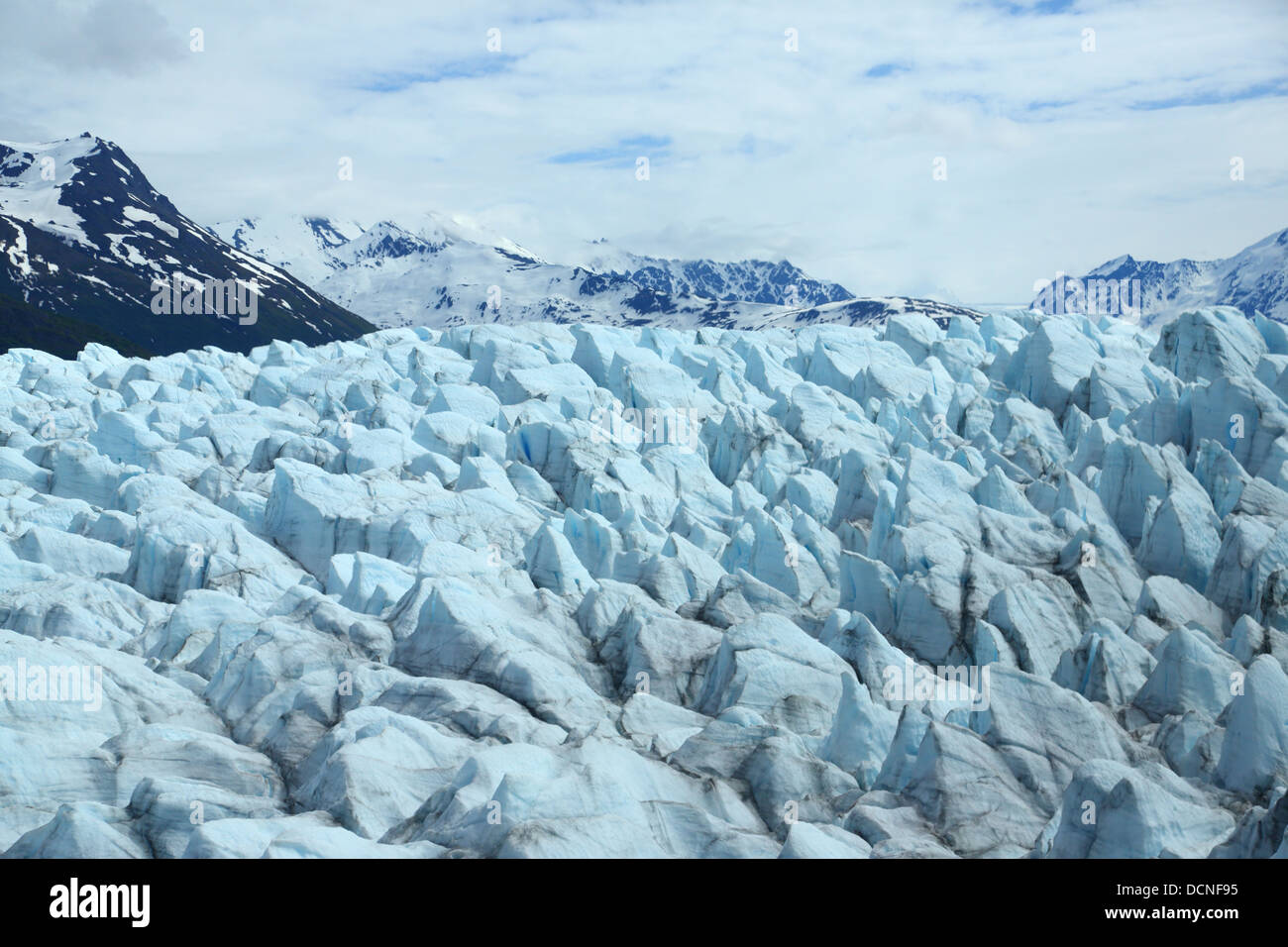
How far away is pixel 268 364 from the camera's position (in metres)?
66.1

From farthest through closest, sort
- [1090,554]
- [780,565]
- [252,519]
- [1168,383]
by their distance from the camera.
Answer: [1168,383], [252,519], [780,565], [1090,554]

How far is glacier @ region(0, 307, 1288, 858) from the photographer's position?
18.9 meters

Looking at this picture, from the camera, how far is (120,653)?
1002 inches

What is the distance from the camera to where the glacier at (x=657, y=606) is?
62.0 feet

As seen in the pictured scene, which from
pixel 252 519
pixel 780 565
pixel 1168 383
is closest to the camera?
pixel 780 565

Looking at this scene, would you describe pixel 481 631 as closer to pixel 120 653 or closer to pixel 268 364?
pixel 120 653

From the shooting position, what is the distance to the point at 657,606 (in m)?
30.5

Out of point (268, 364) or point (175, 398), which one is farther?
point (268, 364)

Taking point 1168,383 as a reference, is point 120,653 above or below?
below

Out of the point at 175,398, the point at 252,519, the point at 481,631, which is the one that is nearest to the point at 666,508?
the point at 252,519
